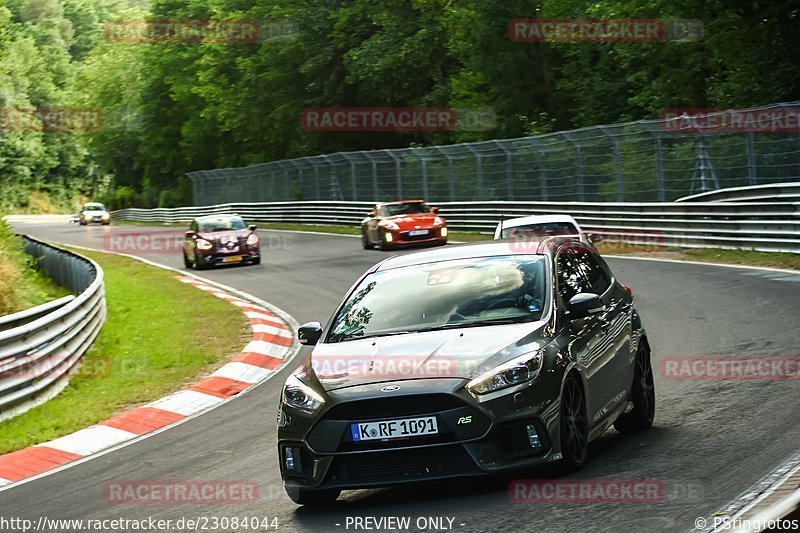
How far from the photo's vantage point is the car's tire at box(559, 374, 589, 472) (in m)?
6.75

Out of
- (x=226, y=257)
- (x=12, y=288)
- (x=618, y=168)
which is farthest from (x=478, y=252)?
(x=226, y=257)

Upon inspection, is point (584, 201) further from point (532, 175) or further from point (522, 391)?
point (522, 391)

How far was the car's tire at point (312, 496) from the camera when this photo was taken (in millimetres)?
6812

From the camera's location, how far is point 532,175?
35031 mm

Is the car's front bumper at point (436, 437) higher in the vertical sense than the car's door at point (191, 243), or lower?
higher

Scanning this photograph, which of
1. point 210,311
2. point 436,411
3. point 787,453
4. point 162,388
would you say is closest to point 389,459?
point 436,411

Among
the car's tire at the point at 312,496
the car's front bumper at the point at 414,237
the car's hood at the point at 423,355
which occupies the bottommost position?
the car's front bumper at the point at 414,237

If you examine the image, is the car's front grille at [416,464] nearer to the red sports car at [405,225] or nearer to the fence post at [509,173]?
the red sports car at [405,225]

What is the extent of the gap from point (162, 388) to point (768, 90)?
24878mm

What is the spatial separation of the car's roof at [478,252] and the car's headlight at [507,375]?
147 cm

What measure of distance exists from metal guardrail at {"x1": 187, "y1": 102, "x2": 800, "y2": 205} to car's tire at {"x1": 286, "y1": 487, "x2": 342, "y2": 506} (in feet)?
59.2

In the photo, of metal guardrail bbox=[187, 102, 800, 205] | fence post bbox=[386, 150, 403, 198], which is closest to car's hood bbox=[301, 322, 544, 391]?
metal guardrail bbox=[187, 102, 800, 205]

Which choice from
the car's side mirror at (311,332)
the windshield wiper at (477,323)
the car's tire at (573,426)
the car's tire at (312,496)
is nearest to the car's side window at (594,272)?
the windshield wiper at (477,323)

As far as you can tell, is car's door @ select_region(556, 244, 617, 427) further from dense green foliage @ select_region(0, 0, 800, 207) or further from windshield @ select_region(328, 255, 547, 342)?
dense green foliage @ select_region(0, 0, 800, 207)
